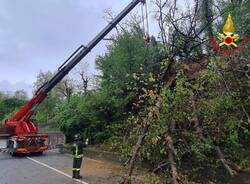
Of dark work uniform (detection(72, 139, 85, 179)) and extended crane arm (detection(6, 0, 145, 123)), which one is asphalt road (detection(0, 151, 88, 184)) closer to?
dark work uniform (detection(72, 139, 85, 179))

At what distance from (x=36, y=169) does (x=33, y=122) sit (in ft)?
20.1

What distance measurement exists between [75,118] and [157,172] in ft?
42.4

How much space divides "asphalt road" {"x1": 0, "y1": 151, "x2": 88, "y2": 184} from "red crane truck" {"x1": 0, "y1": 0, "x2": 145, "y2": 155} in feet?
1.76

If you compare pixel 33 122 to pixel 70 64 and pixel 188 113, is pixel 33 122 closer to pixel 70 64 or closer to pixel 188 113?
pixel 70 64

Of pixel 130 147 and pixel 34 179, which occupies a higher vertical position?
Answer: pixel 130 147

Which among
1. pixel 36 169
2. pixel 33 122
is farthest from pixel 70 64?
pixel 36 169

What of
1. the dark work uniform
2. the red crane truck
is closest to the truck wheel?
the red crane truck

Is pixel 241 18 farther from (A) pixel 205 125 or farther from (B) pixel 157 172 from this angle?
(B) pixel 157 172

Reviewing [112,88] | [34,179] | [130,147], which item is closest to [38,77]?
[112,88]

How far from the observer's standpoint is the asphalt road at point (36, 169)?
11.9m

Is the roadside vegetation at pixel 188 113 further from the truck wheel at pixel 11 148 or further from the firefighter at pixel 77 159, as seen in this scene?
the truck wheel at pixel 11 148

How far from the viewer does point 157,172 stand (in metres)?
6.21

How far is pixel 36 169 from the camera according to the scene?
558 inches

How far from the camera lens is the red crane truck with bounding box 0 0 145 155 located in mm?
17969
